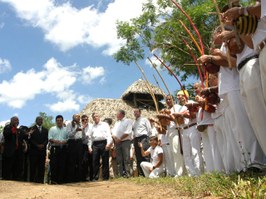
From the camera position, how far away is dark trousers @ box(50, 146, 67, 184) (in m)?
9.49

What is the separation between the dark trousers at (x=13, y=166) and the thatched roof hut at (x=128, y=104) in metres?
8.89

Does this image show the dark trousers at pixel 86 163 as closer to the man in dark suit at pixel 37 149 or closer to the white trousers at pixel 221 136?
the man in dark suit at pixel 37 149

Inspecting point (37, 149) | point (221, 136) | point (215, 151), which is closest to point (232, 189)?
point (221, 136)

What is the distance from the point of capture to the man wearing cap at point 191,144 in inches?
243

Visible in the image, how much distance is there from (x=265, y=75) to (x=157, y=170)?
5155mm

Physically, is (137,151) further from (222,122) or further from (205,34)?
(205,34)

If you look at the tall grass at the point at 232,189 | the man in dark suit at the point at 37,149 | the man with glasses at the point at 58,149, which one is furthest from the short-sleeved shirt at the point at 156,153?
the tall grass at the point at 232,189

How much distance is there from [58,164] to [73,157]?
1.33ft

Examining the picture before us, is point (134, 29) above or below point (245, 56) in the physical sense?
above

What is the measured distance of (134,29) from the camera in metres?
15.9

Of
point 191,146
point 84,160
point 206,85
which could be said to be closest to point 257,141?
point 206,85

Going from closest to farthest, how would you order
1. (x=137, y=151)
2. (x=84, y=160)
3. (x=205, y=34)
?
(x=137, y=151) < (x=84, y=160) < (x=205, y=34)

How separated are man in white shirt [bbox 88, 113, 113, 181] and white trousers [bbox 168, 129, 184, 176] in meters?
2.72

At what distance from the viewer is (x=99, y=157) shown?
9.43 meters
